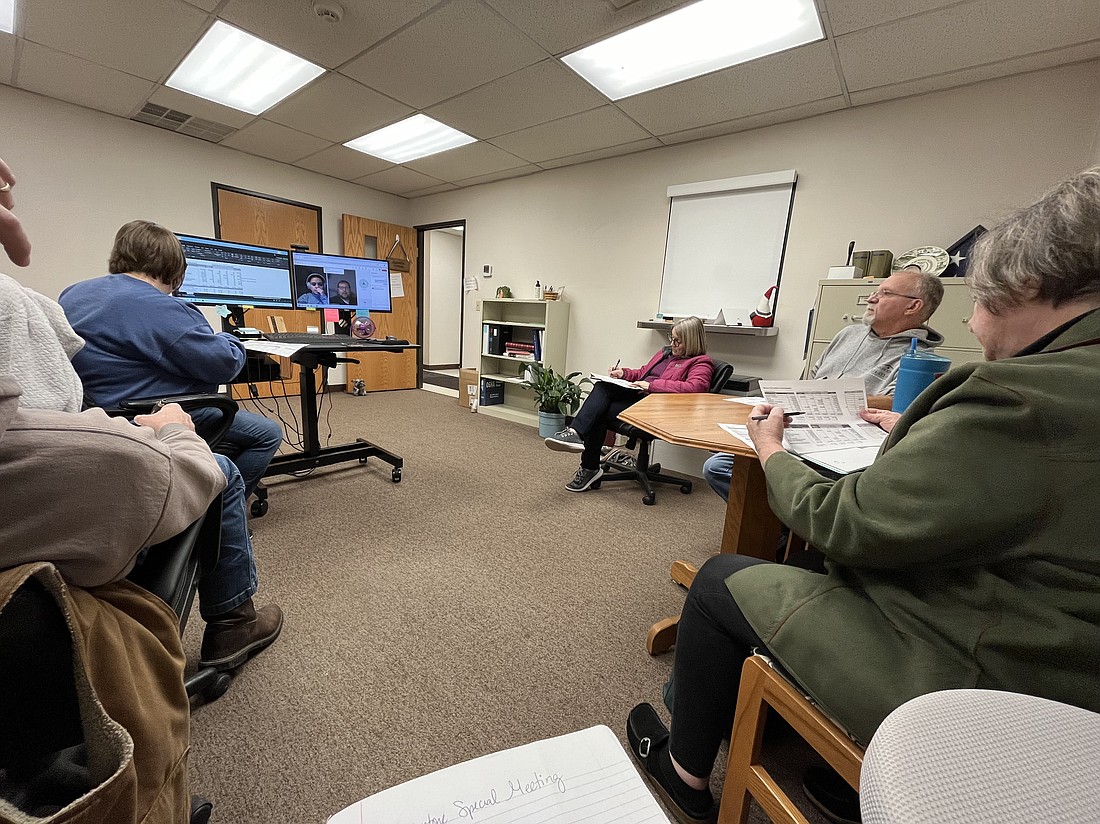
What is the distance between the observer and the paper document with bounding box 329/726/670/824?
52cm

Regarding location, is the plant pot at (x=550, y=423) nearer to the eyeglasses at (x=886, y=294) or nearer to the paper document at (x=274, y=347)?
the paper document at (x=274, y=347)

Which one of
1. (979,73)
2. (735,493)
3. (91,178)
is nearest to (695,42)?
(979,73)

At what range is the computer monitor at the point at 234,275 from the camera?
2025 millimetres

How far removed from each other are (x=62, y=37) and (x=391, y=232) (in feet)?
9.62

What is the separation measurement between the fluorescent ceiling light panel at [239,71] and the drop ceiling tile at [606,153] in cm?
193

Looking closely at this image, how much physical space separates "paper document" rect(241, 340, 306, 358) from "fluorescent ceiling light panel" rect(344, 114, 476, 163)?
6.93 feet

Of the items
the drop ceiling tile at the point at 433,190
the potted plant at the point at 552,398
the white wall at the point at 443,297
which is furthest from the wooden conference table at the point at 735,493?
the white wall at the point at 443,297

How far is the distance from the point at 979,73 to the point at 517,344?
3.48 metres

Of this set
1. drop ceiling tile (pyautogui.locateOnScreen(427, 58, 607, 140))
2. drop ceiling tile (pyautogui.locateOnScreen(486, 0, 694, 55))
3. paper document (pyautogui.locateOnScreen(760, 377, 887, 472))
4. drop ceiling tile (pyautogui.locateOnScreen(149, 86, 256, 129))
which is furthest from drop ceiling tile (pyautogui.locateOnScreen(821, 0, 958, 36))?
drop ceiling tile (pyautogui.locateOnScreen(149, 86, 256, 129))

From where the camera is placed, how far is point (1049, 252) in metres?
0.60

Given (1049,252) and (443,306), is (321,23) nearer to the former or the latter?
(1049,252)

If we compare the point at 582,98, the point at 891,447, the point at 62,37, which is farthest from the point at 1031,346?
the point at 62,37

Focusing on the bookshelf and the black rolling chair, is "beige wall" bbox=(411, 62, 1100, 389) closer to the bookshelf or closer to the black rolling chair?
the bookshelf

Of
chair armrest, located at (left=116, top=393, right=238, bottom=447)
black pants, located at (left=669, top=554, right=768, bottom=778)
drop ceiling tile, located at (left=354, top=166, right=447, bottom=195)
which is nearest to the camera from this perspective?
black pants, located at (left=669, top=554, right=768, bottom=778)
